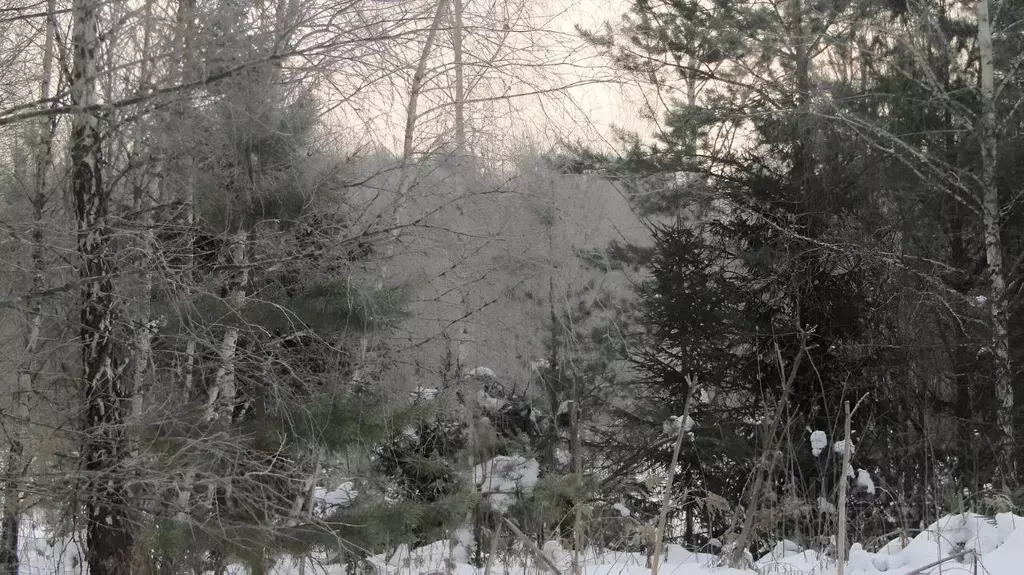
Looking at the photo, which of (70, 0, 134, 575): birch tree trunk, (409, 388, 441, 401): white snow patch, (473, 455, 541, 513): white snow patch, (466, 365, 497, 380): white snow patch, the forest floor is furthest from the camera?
(466, 365, 497, 380): white snow patch

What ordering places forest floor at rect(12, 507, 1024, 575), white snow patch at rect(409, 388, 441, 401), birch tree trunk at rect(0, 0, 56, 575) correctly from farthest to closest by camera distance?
white snow patch at rect(409, 388, 441, 401)
birch tree trunk at rect(0, 0, 56, 575)
forest floor at rect(12, 507, 1024, 575)

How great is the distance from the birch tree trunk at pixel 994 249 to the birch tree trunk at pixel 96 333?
864 centimetres

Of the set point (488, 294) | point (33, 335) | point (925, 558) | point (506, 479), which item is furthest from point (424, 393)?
point (925, 558)

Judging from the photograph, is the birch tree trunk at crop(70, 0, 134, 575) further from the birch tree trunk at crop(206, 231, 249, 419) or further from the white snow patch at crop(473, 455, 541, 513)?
the white snow patch at crop(473, 455, 541, 513)

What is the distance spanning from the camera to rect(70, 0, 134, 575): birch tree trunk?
464cm

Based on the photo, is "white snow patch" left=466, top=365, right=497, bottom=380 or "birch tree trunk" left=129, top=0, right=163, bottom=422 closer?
"birch tree trunk" left=129, top=0, right=163, bottom=422

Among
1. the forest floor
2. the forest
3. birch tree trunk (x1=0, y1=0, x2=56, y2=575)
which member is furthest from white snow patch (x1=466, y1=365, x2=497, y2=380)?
the forest floor

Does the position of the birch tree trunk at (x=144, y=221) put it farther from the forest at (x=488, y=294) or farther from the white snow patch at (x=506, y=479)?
the white snow patch at (x=506, y=479)

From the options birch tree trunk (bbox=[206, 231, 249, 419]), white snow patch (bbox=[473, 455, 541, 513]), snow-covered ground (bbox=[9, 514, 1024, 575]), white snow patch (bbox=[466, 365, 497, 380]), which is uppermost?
birch tree trunk (bbox=[206, 231, 249, 419])

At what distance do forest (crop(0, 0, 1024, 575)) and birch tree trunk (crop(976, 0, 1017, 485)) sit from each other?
0.14ft

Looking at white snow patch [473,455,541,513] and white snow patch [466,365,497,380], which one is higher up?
white snow patch [466,365,497,380]

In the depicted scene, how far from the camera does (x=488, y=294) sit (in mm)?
10547

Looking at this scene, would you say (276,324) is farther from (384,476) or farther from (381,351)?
(384,476)

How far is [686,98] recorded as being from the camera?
1264cm
